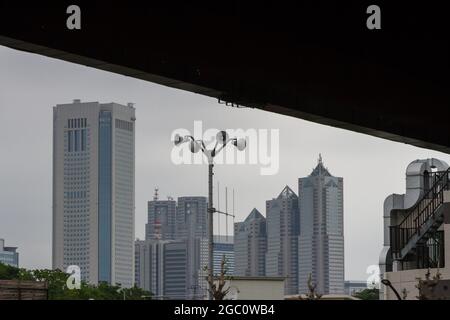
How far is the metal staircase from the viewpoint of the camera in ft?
243

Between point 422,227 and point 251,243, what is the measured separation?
87167 millimetres

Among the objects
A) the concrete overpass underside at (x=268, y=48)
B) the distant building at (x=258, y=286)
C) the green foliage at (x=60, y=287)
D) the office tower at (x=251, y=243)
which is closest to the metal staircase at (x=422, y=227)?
the distant building at (x=258, y=286)

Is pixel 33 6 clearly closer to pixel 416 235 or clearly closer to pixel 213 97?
pixel 213 97

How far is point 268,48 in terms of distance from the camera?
3650cm

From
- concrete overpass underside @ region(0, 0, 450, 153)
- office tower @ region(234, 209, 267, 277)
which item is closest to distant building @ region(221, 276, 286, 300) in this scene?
concrete overpass underside @ region(0, 0, 450, 153)

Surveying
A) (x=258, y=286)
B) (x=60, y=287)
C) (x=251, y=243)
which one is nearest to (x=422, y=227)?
(x=258, y=286)

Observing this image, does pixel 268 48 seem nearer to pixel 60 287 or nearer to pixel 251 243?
pixel 60 287

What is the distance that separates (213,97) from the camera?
1601 inches

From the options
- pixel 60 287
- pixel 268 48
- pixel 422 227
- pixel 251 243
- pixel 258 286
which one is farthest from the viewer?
pixel 251 243

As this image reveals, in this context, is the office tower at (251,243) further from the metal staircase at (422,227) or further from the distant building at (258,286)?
the distant building at (258,286)

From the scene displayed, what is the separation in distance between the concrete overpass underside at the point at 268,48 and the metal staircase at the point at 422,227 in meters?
29.6

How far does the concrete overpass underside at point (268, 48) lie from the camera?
32156 millimetres
